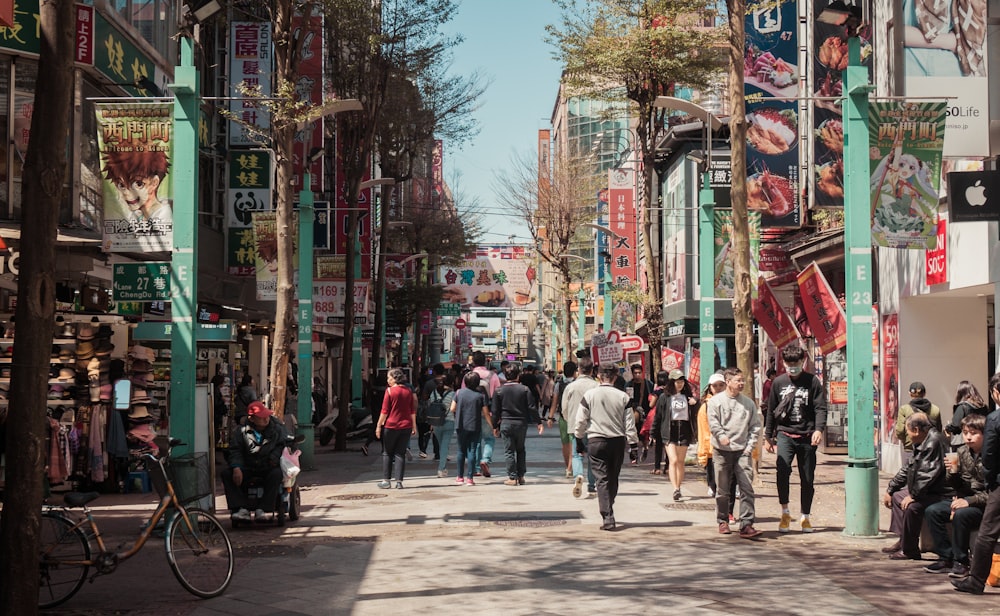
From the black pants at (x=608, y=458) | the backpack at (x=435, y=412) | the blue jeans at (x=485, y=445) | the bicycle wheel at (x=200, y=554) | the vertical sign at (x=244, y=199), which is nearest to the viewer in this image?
the bicycle wheel at (x=200, y=554)

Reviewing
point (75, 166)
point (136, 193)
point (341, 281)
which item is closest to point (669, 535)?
point (136, 193)

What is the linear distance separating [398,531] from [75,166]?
357 inches

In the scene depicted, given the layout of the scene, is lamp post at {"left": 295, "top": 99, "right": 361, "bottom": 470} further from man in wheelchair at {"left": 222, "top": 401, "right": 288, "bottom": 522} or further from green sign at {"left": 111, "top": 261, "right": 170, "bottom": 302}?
man in wheelchair at {"left": 222, "top": 401, "right": 288, "bottom": 522}

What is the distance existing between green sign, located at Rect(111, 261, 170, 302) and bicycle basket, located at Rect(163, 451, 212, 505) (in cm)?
333

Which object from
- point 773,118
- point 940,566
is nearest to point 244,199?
point 773,118

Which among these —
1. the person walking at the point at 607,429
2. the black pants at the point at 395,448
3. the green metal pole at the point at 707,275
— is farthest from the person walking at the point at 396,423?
the green metal pole at the point at 707,275

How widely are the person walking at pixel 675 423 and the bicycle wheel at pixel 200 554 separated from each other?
833cm

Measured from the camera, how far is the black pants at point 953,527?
32.8 ft

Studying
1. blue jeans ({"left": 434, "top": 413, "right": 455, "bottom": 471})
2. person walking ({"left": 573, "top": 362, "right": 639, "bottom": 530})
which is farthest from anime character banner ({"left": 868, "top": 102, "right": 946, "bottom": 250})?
blue jeans ({"left": 434, "top": 413, "right": 455, "bottom": 471})

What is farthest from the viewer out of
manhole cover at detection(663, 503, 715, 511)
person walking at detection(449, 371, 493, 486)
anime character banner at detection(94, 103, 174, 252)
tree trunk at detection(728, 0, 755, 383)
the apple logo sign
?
person walking at detection(449, 371, 493, 486)

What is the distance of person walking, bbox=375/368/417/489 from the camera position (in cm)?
1805

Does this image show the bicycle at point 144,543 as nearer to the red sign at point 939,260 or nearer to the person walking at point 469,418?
the person walking at point 469,418

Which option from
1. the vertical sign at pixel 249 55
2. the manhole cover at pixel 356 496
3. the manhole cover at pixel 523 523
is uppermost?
the vertical sign at pixel 249 55

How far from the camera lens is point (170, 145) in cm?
1291
